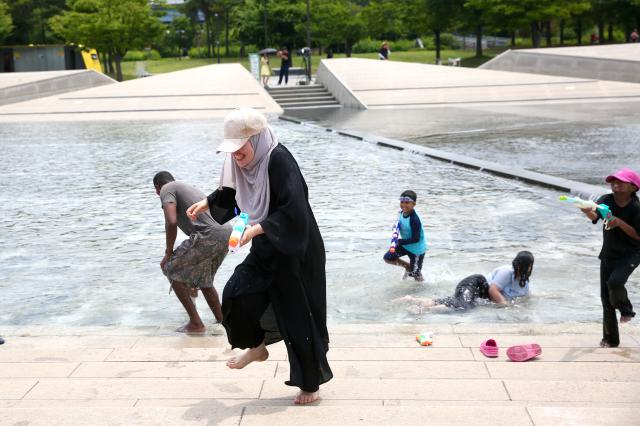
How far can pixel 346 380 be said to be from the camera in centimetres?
482

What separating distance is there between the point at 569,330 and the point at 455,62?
4227cm

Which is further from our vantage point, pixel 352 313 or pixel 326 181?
pixel 326 181

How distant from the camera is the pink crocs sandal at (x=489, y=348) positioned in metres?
5.41

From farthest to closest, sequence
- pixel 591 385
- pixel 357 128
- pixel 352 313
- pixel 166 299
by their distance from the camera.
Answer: pixel 357 128 → pixel 166 299 → pixel 352 313 → pixel 591 385

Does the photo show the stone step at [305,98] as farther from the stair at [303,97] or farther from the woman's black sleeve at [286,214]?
the woman's black sleeve at [286,214]

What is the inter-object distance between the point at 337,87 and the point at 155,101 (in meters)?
7.02

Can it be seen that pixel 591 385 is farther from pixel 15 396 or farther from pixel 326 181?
pixel 326 181

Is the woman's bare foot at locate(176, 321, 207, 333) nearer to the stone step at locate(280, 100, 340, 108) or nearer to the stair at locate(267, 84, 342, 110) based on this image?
the stair at locate(267, 84, 342, 110)

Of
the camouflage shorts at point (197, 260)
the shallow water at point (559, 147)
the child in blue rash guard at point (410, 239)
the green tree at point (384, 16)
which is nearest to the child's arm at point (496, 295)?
the child in blue rash guard at point (410, 239)

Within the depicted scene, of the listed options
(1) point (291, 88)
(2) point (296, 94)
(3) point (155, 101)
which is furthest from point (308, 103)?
(3) point (155, 101)

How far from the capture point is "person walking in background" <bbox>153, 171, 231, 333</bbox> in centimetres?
645

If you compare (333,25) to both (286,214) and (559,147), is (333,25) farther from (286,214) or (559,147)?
(286,214)

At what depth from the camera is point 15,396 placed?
14.4 ft

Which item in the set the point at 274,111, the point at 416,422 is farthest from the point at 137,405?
the point at 274,111
